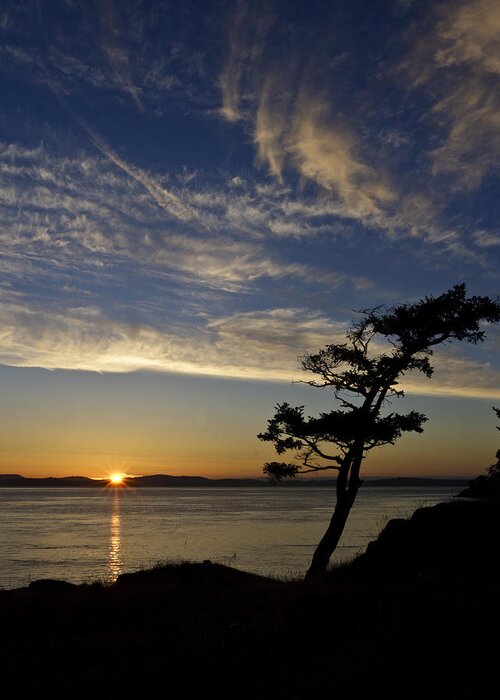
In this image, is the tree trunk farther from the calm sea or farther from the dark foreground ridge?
the calm sea

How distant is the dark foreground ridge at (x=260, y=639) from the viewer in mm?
8820

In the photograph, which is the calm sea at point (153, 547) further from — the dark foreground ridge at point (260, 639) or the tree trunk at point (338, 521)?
the dark foreground ridge at point (260, 639)

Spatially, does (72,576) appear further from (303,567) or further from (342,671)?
(342,671)

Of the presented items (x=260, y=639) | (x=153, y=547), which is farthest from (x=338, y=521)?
(x=153, y=547)

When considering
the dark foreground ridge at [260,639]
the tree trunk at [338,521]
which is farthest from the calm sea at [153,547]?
the dark foreground ridge at [260,639]

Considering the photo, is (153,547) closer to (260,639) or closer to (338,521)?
(338,521)

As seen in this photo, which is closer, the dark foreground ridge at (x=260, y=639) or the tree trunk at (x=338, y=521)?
the dark foreground ridge at (x=260, y=639)

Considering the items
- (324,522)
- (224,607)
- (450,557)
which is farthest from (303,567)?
(324,522)

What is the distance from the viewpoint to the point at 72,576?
42.7 meters

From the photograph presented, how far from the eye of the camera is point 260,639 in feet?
36.6

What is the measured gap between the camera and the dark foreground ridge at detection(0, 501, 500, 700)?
8.82m

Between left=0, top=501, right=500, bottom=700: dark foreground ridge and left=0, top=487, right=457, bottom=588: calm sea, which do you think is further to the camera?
left=0, top=487, right=457, bottom=588: calm sea

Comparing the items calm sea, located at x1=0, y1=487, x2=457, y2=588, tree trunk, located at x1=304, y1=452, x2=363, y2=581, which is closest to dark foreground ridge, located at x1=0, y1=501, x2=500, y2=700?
tree trunk, located at x1=304, y1=452, x2=363, y2=581

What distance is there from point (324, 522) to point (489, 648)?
88485mm
